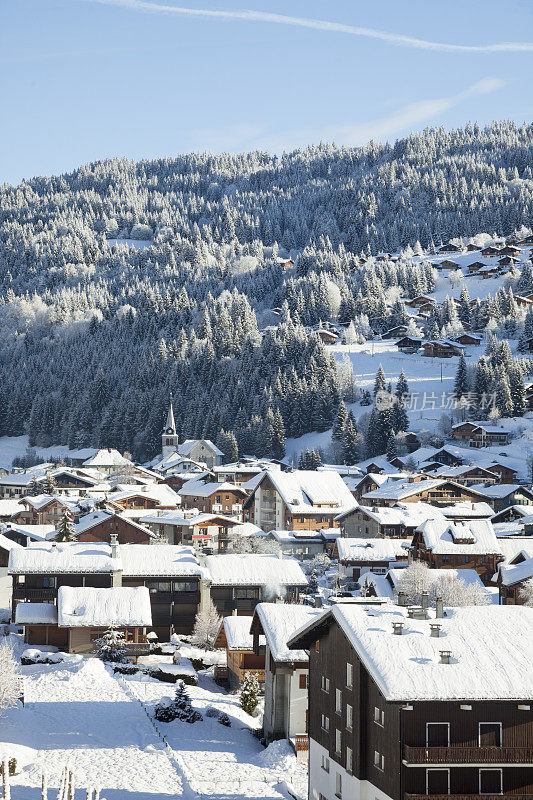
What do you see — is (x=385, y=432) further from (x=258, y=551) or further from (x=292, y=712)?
(x=292, y=712)

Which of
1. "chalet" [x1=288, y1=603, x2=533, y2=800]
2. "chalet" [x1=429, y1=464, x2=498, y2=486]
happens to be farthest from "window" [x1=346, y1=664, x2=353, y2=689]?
"chalet" [x1=429, y1=464, x2=498, y2=486]

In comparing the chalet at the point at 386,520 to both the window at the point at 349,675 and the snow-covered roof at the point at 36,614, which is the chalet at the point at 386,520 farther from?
the window at the point at 349,675

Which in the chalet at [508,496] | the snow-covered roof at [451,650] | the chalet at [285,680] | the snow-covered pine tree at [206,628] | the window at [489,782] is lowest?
the chalet at [508,496]

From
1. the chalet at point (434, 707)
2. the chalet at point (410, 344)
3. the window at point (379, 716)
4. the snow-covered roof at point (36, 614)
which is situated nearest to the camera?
the chalet at point (434, 707)

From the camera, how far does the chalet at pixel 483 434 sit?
14000 centimetres

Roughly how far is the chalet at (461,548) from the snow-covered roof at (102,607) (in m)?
28.3

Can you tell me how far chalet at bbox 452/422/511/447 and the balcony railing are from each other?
11477 centimetres

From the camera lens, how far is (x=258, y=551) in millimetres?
89250

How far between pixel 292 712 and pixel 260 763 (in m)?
2.62

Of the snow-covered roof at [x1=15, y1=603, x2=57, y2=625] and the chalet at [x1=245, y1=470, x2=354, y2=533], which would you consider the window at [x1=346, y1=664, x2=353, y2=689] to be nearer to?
the snow-covered roof at [x1=15, y1=603, x2=57, y2=625]

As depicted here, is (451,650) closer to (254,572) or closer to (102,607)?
(102,607)

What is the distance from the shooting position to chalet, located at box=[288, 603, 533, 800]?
26.6 metres

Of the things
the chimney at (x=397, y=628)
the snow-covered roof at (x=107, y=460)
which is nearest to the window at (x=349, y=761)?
the chimney at (x=397, y=628)

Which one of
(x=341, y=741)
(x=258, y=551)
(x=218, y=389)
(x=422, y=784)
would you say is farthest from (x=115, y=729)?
(x=218, y=389)
